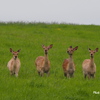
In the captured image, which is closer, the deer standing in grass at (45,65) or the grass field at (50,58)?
the grass field at (50,58)

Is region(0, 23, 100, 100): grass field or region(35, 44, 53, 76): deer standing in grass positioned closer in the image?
region(0, 23, 100, 100): grass field

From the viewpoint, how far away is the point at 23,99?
11.9 m

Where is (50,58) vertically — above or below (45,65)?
above

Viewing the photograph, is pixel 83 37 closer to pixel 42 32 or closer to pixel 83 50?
pixel 42 32

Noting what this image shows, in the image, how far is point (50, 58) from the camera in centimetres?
2370

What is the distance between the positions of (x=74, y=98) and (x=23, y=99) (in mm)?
1890

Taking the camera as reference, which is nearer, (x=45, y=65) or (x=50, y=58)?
(x=45, y=65)

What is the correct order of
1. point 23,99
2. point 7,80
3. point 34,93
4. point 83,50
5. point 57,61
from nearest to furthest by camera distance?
point 23,99 → point 34,93 → point 7,80 → point 57,61 → point 83,50

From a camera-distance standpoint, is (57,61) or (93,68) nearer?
(93,68)

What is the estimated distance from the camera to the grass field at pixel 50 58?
42.0 feet

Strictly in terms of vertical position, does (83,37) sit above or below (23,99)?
above

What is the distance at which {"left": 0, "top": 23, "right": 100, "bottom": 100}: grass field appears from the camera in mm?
12812

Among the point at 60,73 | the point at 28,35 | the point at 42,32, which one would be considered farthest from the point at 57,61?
the point at 42,32

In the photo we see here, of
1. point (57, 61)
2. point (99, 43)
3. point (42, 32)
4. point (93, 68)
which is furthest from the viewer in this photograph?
point (42, 32)
